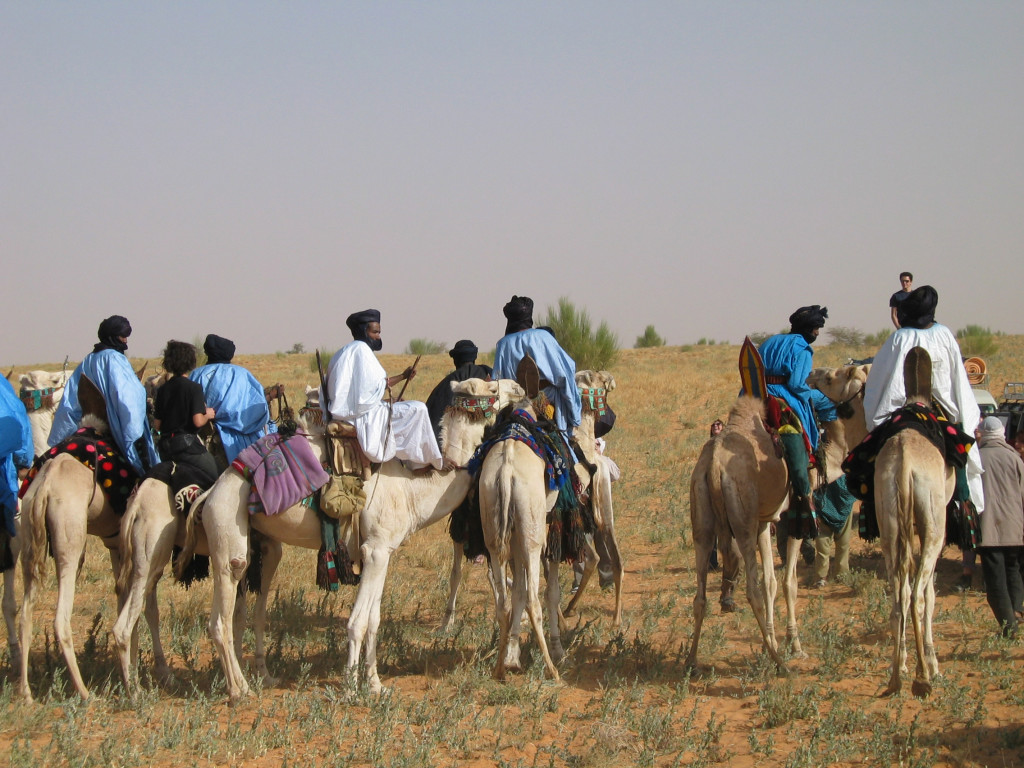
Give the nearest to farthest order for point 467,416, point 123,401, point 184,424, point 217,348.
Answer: point 123,401, point 184,424, point 467,416, point 217,348

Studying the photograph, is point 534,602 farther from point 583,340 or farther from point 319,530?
point 583,340

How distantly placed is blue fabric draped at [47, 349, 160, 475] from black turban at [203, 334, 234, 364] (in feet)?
3.16

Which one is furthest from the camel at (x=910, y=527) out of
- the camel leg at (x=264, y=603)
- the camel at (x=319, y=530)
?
the camel leg at (x=264, y=603)

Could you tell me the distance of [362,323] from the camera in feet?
23.8

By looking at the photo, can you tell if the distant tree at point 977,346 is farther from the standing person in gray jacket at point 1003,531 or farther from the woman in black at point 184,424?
the woman in black at point 184,424

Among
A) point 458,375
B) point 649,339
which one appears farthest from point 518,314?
point 649,339

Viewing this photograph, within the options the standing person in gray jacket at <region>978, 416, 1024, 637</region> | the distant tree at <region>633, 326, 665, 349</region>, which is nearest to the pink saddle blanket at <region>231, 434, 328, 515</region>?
the standing person in gray jacket at <region>978, 416, 1024, 637</region>

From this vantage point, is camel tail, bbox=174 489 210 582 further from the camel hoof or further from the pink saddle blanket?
the camel hoof

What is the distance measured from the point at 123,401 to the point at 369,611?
240cm

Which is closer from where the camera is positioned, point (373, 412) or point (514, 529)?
point (373, 412)

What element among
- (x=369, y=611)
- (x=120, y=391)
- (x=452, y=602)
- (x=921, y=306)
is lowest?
(x=452, y=602)

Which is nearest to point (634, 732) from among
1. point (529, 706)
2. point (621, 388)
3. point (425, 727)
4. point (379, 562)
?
point (529, 706)

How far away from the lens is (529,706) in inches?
261

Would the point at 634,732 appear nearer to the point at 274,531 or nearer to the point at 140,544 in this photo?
the point at 274,531
